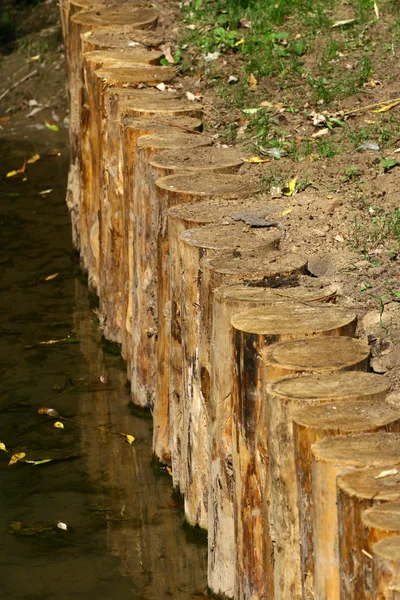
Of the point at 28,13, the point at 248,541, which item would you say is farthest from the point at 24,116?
the point at 248,541

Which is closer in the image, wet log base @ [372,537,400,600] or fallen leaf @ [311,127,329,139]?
wet log base @ [372,537,400,600]

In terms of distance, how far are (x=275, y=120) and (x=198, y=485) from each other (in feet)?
8.38

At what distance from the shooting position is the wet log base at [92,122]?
7.45m

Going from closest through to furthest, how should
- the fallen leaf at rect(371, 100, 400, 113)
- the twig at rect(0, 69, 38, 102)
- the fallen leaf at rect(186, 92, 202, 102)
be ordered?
the fallen leaf at rect(371, 100, 400, 113) → the fallen leaf at rect(186, 92, 202, 102) → the twig at rect(0, 69, 38, 102)

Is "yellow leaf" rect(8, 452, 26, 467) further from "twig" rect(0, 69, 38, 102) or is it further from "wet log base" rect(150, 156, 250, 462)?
"twig" rect(0, 69, 38, 102)

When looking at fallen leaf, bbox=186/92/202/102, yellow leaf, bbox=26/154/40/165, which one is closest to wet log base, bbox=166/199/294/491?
fallen leaf, bbox=186/92/202/102

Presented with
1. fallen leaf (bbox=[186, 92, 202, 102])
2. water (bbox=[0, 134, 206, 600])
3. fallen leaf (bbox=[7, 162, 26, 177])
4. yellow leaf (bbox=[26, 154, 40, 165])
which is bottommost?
water (bbox=[0, 134, 206, 600])

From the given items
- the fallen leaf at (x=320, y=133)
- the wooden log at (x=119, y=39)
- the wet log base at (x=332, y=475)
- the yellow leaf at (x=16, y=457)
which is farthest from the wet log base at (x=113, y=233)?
the wet log base at (x=332, y=475)

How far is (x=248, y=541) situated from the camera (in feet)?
14.5

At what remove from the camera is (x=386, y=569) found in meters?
3.01

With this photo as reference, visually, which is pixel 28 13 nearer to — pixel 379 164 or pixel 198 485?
pixel 379 164

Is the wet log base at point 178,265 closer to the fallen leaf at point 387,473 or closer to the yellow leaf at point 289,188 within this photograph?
the yellow leaf at point 289,188

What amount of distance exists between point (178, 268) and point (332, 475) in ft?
6.64

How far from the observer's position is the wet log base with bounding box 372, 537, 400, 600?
298 centimetres
